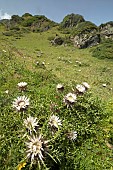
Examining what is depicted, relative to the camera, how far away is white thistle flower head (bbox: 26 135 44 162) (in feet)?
9.30

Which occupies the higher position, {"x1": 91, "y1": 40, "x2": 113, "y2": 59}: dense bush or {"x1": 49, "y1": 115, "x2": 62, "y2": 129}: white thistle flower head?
{"x1": 49, "y1": 115, "x2": 62, "y2": 129}: white thistle flower head

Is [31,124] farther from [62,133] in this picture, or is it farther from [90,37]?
[90,37]

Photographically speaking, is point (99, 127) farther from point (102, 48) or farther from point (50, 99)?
point (102, 48)

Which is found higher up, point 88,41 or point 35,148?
point 35,148

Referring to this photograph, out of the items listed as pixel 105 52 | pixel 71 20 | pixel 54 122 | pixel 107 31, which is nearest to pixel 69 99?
pixel 54 122

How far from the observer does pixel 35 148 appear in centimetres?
284

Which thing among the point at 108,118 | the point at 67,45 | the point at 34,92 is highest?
the point at 34,92

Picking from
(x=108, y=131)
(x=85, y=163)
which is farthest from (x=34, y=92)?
(x=85, y=163)

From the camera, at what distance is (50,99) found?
4.61m

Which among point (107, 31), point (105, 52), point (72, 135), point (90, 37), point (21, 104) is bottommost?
point (105, 52)

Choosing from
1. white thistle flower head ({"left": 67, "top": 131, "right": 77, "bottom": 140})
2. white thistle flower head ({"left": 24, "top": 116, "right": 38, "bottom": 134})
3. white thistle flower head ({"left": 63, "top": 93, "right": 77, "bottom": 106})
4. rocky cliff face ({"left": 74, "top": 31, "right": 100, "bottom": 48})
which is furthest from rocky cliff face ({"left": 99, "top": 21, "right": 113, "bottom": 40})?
white thistle flower head ({"left": 24, "top": 116, "right": 38, "bottom": 134})

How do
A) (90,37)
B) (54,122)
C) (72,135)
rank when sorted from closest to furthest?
(54,122)
(72,135)
(90,37)

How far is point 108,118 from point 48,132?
179cm

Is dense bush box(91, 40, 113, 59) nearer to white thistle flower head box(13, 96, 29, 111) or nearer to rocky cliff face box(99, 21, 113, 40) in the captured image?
rocky cliff face box(99, 21, 113, 40)
